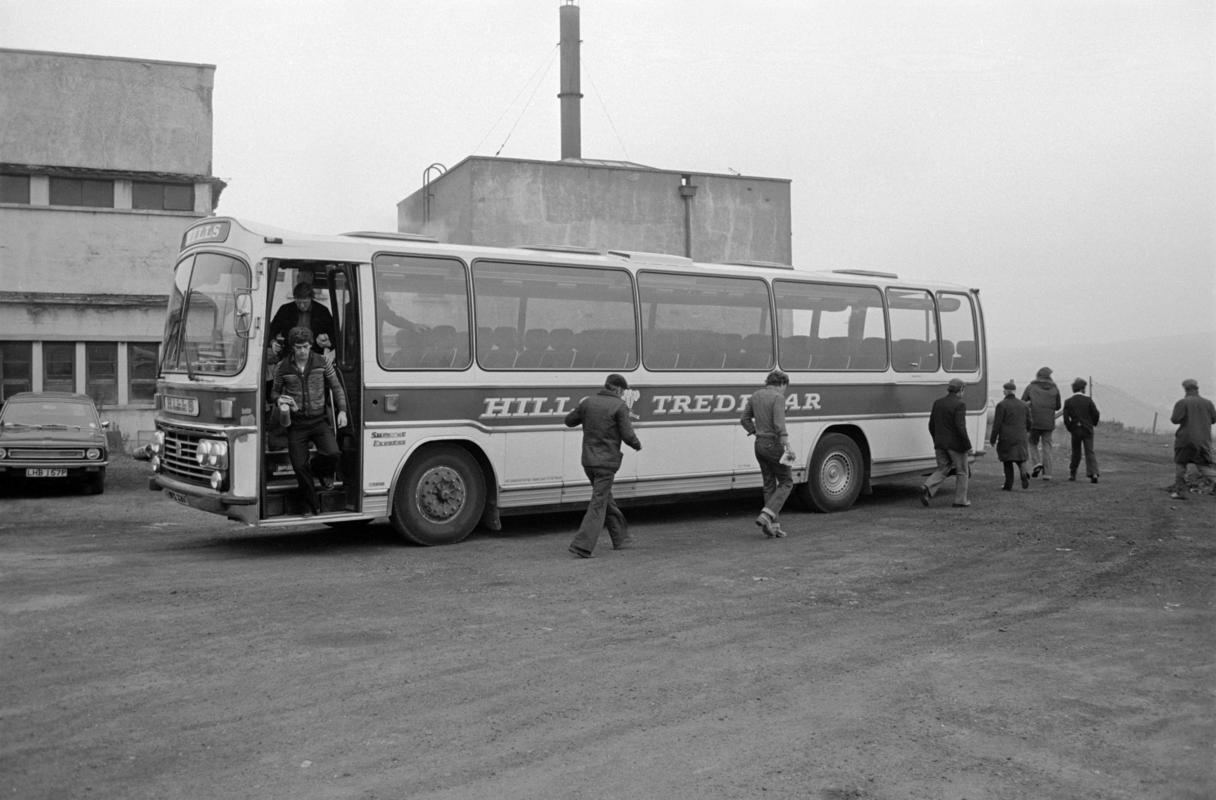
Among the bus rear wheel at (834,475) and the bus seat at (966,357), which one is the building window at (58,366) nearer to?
the bus rear wheel at (834,475)

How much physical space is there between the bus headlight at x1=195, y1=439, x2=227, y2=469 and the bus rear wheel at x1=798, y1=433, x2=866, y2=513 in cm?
792

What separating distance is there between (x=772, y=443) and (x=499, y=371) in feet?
10.5

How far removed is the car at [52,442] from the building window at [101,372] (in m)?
7.80

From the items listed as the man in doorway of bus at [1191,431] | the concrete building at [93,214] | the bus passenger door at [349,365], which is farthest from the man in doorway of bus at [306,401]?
the concrete building at [93,214]

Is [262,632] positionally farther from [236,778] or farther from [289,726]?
[236,778]

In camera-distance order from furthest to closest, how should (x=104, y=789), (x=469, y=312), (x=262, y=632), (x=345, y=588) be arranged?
(x=469, y=312) < (x=345, y=588) < (x=262, y=632) < (x=104, y=789)

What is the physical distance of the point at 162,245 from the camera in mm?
28859

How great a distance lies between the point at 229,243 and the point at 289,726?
23.2 ft

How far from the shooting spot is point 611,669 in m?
7.45

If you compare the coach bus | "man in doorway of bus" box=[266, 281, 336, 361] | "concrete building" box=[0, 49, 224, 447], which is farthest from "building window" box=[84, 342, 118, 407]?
"man in doorway of bus" box=[266, 281, 336, 361]

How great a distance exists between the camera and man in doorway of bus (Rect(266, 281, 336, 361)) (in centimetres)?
1214

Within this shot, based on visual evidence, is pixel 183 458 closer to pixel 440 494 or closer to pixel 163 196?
pixel 440 494

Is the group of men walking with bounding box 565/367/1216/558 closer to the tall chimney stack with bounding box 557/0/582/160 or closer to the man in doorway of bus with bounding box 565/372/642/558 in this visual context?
the man in doorway of bus with bounding box 565/372/642/558

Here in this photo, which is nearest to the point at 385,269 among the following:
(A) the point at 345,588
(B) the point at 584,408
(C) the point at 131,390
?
(B) the point at 584,408
